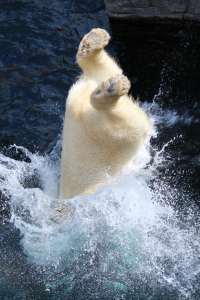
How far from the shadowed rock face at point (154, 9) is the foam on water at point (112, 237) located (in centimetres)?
332

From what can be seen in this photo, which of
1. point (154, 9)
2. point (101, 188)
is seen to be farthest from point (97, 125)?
point (154, 9)

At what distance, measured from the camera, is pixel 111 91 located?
9.09 feet

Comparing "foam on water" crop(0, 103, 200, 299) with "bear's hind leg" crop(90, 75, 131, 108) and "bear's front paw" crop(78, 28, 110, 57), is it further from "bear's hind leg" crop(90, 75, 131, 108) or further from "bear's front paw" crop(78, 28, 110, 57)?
"bear's front paw" crop(78, 28, 110, 57)

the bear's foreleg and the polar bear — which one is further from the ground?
the bear's foreleg

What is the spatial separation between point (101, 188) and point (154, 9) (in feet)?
12.8

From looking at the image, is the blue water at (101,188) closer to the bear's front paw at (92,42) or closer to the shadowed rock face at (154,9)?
the shadowed rock face at (154,9)

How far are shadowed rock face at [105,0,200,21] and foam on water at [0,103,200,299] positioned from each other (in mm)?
3317

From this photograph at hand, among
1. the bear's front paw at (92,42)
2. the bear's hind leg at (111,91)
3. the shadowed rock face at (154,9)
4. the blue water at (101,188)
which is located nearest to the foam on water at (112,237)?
the blue water at (101,188)

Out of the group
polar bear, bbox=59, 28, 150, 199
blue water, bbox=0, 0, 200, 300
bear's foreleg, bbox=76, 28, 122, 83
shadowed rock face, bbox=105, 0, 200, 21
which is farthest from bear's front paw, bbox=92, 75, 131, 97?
shadowed rock face, bbox=105, 0, 200, 21

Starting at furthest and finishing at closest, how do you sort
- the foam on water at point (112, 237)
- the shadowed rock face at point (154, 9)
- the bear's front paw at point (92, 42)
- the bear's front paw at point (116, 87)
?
the shadowed rock face at point (154, 9) < the foam on water at point (112, 237) < the bear's front paw at point (92, 42) < the bear's front paw at point (116, 87)

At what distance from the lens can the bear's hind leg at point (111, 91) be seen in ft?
9.04

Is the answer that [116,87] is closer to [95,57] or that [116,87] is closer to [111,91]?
[111,91]

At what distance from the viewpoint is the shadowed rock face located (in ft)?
20.1

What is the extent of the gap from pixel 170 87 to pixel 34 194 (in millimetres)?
2760
